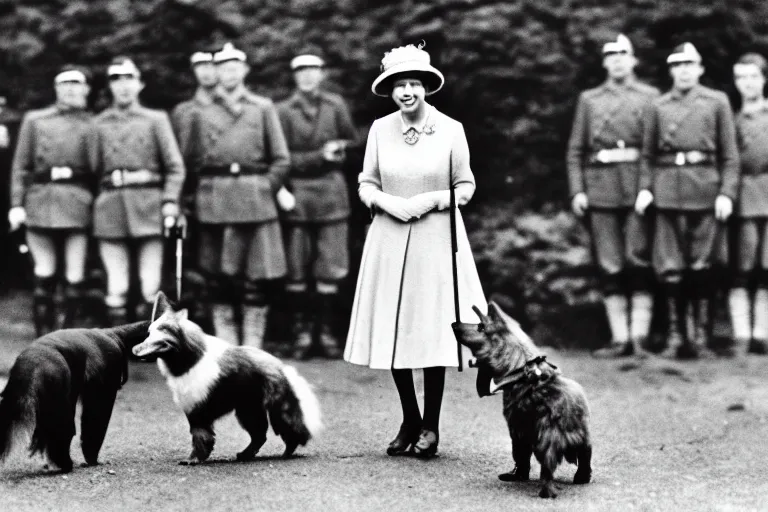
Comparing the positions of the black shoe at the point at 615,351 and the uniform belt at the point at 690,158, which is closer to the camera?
the uniform belt at the point at 690,158

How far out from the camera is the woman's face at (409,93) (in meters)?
6.91

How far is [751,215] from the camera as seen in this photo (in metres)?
10.1

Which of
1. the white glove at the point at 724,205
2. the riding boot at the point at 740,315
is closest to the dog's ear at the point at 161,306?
the white glove at the point at 724,205

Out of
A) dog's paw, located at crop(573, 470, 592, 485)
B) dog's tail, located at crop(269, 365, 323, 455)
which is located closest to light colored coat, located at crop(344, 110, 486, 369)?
dog's tail, located at crop(269, 365, 323, 455)

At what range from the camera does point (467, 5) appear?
1049 centimetres

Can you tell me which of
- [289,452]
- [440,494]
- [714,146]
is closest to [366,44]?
[714,146]

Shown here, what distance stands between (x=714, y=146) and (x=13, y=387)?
5915 millimetres

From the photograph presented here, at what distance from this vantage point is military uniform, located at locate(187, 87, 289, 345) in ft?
33.2

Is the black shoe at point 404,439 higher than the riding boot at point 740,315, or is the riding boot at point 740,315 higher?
the riding boot at point 740,315

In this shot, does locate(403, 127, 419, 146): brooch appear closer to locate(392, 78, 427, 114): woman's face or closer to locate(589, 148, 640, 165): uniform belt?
locate(392, 78, 427, 114): woman's face

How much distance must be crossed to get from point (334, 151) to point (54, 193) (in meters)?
2.22

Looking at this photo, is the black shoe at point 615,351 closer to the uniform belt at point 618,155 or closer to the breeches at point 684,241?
the breeches at point 684,241

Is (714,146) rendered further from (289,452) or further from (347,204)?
(289,452)

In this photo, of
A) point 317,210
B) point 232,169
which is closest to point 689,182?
point 317,210
